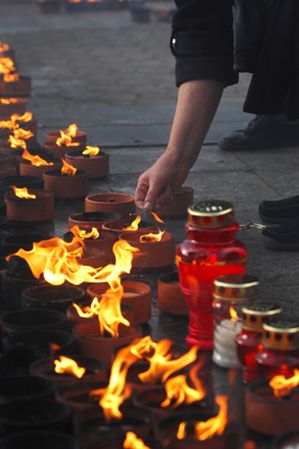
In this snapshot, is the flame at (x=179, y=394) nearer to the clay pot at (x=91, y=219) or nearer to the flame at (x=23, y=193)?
the clay pot at (x=91, y=219)

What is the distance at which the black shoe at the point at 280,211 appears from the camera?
5805 millimetres

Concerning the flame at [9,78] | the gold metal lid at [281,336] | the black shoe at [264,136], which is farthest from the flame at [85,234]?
the flame at [9,78]

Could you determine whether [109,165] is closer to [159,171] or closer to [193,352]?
[159,171]

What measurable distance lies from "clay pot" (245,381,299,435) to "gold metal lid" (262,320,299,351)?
173 millimetres

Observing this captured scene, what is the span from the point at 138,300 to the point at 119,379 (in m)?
0.84

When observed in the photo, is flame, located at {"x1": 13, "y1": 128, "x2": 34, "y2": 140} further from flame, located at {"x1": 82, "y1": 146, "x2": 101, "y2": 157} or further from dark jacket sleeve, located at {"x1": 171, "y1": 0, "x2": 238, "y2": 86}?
dark jacket sleeve, located at {"x1": 171, "y1": 0, "x2": 238, "y2": 86}

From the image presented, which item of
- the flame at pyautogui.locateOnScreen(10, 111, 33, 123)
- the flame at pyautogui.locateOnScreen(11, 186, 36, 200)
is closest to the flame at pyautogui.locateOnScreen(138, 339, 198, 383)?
the flame at pyautogui.locateOnScreen(11, 186, 36, 200)

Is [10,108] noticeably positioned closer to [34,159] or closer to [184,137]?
[34,159]

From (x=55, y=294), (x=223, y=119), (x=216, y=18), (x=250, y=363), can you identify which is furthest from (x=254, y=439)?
(x=223, y=119)

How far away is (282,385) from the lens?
3500 millimetres

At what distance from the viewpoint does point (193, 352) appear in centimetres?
391

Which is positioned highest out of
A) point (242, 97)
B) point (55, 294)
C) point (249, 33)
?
point (249, 33)

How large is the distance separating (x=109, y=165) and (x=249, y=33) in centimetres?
278

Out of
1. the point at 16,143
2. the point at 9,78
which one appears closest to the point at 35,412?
the point at 16,143
